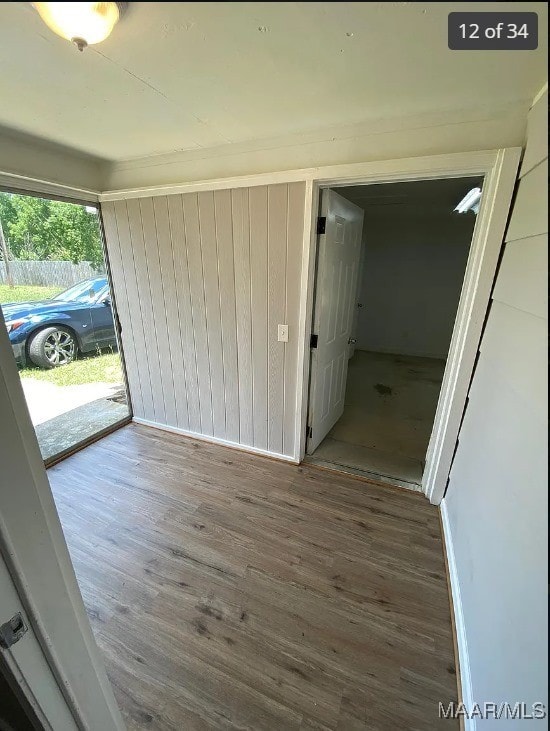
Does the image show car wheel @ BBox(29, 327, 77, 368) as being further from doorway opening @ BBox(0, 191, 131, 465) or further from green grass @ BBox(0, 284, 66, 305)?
green grass @ BBox(0, 284, 66, 305)

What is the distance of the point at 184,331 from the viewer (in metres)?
2.54

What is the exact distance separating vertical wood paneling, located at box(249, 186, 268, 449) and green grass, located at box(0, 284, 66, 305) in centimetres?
160

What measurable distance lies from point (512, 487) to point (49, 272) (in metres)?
3.03

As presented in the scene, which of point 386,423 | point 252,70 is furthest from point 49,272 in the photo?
point 386,423

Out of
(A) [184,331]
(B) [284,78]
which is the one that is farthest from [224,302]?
(B) [284,78]

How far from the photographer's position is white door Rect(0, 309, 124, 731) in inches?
24.5

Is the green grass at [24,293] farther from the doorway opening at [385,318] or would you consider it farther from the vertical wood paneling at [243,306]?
the doorway opening at [385,318]

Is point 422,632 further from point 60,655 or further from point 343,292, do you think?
point 343,292

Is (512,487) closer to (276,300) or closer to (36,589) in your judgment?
(36,589)

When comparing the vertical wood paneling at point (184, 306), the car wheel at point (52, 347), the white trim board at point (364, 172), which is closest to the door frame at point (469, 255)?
the white trim board at point (364, 172)

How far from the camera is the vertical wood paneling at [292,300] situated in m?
1.90

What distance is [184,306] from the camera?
8.07 ft

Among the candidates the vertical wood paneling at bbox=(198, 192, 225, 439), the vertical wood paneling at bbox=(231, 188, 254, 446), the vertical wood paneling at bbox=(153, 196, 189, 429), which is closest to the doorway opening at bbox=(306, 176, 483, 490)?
the vertical wood paneling at bbox=(231, 188, 254, 446)

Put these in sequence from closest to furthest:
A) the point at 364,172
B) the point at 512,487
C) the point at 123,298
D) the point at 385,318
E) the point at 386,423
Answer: the point at 512,487
the point at 364,172
the point at 123,298
the point at 386,423
the point at 385,318
